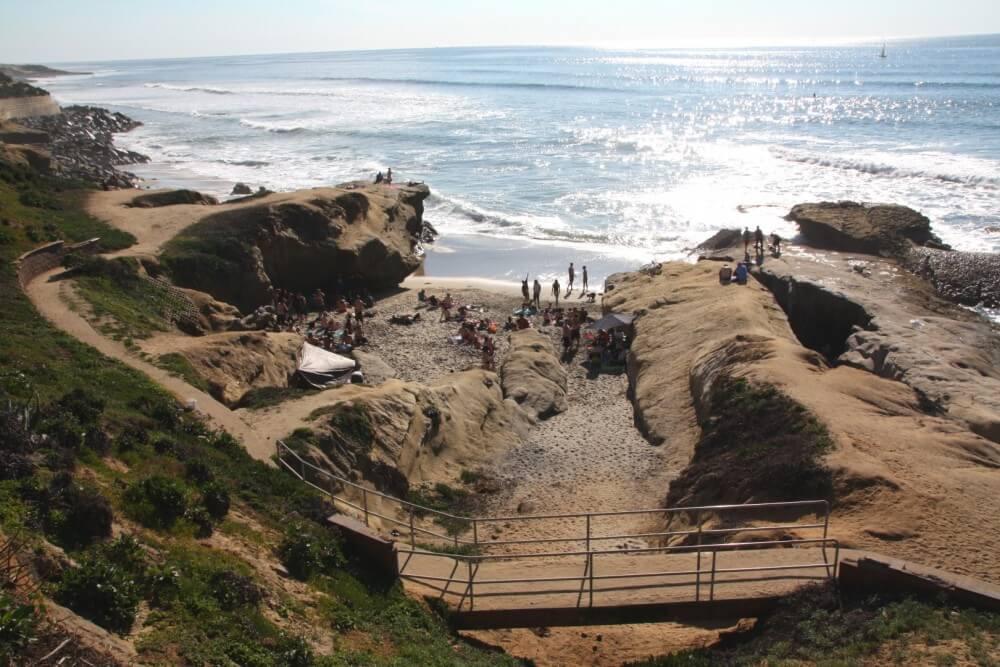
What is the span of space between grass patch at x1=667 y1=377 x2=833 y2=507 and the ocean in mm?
21952

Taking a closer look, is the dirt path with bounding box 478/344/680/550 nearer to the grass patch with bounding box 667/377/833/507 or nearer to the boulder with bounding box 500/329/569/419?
the boulder with bounding box 500/329/569/419

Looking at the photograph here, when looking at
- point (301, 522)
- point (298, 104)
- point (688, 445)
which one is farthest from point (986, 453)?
point (298, 104)

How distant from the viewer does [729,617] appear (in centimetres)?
1224

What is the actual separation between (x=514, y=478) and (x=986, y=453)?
10.5 m

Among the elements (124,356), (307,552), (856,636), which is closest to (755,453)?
(856,636)

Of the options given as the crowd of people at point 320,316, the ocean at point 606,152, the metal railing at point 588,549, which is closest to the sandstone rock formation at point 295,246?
the crowd of people at point 320,316

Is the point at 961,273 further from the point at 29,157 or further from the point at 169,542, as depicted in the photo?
the point at 29,157

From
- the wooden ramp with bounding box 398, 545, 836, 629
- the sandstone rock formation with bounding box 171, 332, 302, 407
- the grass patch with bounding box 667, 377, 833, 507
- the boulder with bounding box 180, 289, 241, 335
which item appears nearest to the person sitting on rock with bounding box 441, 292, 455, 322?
the boulder with bounding box 180, 289, 241, 335

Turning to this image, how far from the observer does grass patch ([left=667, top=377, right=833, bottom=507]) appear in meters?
16.0

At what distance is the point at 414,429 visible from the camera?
19.8 meters

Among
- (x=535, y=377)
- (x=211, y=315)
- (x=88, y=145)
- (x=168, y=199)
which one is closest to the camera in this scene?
(x=211, y=315)

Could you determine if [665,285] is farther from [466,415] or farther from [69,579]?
[69,579]

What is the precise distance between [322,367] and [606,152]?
5592 cm

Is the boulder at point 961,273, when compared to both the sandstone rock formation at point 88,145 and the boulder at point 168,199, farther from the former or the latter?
the sandstone rock formation at point 88,145
